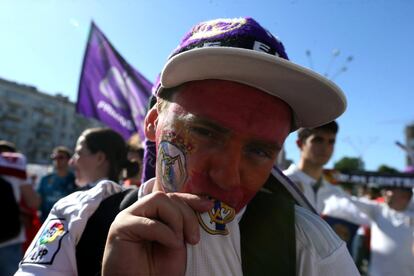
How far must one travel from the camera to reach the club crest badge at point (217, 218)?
0.93 m

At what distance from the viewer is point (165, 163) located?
3.62 feet

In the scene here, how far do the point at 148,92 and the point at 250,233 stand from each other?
435 centimetres

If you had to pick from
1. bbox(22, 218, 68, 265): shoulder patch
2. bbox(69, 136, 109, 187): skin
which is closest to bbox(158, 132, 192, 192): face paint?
bbox(22, 218, 68, 265): shoulder patch

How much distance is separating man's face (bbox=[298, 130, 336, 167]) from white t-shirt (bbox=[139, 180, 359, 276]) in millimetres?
2363

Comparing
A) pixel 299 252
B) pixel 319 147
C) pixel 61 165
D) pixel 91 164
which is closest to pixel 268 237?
pixel 299 252

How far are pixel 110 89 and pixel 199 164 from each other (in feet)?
15.8

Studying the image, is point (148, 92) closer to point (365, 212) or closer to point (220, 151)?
point (365, 212)

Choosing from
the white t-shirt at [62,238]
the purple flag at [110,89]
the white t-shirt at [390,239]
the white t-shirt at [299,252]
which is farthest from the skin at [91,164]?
the white t-shirt at [390,239]

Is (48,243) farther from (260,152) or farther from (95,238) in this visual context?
(260,152)

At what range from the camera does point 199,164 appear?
1.03 metres

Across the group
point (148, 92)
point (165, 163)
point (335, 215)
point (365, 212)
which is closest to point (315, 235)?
point (165, 163)

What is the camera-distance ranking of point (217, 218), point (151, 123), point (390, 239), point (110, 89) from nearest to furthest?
point (217, 218), point (151, 123), point (390, 239), point (110, 89)

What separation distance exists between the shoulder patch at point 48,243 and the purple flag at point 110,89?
12.4 ft

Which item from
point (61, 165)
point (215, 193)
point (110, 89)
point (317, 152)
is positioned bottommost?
point (61, 165)
